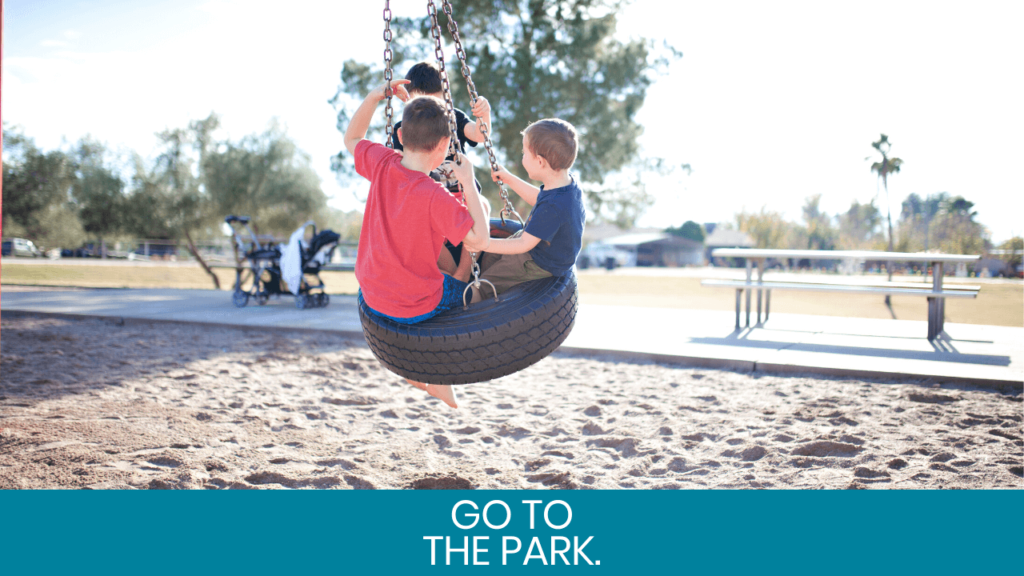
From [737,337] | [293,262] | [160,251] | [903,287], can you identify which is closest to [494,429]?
[737,337]

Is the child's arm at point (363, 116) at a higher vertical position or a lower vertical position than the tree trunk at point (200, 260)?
higher

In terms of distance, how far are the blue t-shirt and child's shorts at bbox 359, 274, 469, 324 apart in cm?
35

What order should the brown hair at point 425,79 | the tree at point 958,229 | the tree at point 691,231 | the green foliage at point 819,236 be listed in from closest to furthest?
the brown hair at point 425,79
the tree at point 958,229
the green foliage at point 819,236
the tree at point 691,231

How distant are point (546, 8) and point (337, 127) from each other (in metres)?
6.59

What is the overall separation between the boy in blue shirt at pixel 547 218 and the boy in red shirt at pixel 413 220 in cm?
19

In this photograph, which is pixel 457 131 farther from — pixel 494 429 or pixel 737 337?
pixel 737 337

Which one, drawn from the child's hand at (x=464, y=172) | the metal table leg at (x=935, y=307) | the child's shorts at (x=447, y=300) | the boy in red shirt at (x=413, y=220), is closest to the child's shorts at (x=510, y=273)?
the child's shorts at (x=447, y=300)

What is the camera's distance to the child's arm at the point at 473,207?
7.80 feet

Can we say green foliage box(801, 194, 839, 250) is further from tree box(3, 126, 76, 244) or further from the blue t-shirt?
the blue t-shirt

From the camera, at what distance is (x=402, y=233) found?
2.42m

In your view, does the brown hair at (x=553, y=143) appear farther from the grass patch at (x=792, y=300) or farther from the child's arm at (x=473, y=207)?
the grass patch at (x=792, y=300)

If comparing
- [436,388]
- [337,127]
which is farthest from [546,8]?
[436,388]

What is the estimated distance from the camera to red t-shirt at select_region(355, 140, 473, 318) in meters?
2.37

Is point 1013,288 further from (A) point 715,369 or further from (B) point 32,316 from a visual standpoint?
(B) point 32,316
